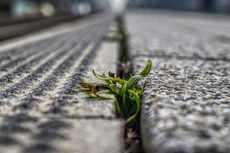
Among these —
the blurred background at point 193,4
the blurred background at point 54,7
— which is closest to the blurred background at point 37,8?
the blurred background at point 54,7

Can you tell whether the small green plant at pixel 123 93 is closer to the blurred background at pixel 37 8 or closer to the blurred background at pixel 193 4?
the blurred background at pixel 37 8

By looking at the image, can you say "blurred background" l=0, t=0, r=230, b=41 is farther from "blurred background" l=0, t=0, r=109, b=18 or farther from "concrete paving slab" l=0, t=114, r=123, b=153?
"concrete paving slab" l=0, t=114, r=123, b=153

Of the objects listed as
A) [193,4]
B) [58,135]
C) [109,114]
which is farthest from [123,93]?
Answer: [193,4]

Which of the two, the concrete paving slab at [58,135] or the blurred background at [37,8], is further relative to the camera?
the blurred background at [37,8]

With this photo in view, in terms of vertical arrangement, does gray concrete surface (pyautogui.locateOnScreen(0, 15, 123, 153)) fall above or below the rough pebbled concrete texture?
below

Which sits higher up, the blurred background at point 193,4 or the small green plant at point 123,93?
the blurred background at point 193,4

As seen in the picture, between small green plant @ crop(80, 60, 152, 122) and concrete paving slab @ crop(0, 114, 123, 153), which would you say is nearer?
concrete paving slab @ crop(0, 114, 123, 153)

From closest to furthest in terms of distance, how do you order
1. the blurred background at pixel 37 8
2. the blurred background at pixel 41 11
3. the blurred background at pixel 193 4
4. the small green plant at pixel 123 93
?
the small green plant at pixel 123 93
the blurred background at pixel 41 11
the blurred background at pixel 37 8
the blurred background at pixel 193 4

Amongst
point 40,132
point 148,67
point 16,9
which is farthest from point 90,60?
point 16,9

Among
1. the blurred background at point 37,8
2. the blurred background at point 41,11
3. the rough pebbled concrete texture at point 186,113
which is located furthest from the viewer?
the blurred background at point 37,8

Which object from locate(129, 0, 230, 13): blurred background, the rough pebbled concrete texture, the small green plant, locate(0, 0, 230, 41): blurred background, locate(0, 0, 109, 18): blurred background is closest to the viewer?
the rough pebbled concrete texture

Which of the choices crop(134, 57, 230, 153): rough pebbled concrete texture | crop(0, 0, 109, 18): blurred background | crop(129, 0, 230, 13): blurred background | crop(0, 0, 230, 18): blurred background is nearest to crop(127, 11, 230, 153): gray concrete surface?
crop(134, 57, 230, 153): rough pebbled concrete texture
